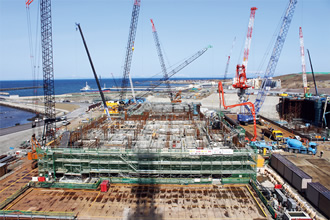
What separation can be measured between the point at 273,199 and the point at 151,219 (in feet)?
45.3

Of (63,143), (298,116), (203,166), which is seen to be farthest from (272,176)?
(298,116)

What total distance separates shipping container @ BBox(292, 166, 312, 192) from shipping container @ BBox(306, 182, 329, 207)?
0.93 metres

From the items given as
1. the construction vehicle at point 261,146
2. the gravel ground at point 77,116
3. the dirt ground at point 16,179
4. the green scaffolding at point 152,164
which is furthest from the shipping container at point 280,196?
the gravel ground at point 77,116

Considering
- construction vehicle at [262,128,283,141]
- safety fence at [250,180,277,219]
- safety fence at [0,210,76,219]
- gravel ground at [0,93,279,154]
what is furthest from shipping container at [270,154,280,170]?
gravel ground at [0,93,279,154]

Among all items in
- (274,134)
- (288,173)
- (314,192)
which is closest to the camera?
(314,192)

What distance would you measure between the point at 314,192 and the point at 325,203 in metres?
1.79

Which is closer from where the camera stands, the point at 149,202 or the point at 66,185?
the point at 149,202

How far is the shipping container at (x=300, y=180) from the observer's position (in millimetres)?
25938

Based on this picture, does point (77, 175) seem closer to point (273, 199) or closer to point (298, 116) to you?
point (273, 199)

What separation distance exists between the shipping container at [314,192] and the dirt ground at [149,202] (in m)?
6.73

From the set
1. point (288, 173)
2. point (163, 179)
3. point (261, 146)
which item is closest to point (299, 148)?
point (261, 146)

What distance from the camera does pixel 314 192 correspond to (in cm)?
2381

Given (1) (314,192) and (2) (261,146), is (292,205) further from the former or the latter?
(2) (261,146)

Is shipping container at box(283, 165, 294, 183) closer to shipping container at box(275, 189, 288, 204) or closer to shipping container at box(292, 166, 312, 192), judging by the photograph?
shipping container at box(292, 166, 312, 192)
